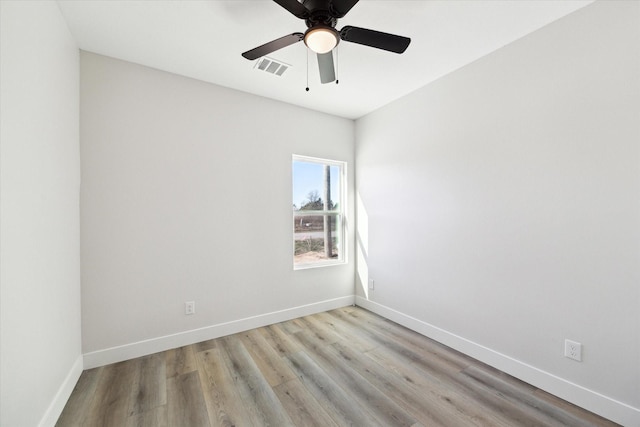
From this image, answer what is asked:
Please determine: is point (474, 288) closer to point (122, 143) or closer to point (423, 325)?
point (423, 325)

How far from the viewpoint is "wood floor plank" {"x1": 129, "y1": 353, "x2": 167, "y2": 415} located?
1.79 m

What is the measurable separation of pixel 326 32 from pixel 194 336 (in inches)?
112

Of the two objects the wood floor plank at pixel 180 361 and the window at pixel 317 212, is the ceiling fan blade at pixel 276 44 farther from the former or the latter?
the wood floor plank at pixel 180 361

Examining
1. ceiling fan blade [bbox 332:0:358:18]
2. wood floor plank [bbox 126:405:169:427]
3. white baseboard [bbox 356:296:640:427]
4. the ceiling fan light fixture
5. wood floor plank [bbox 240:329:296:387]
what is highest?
ceiling fan blade [bbox 332:0:358:18]

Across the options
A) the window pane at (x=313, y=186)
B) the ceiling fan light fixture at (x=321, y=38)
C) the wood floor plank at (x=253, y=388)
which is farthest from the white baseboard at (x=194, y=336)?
the ceiling fan light fixture at (x=321, y=38)

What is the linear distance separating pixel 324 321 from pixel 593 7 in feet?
11.4

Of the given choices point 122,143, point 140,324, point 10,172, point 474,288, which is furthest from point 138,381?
point 474,288

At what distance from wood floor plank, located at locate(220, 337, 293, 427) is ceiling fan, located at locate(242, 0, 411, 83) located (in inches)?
90.4

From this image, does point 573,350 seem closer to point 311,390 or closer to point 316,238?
point 311,390

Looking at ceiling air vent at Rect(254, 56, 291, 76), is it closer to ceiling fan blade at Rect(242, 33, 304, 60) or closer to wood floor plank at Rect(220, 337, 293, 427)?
ceiling fan blade at Rect(242, 33, 304, 60)

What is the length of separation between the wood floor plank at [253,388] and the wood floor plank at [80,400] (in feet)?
3.03

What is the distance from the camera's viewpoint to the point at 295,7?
55.7 inches

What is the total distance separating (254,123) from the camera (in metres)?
3.00

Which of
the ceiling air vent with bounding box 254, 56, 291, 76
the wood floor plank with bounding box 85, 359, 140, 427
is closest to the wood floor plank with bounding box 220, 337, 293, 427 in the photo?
the wood floor plank with bounding box 85, 359, 140, 427
